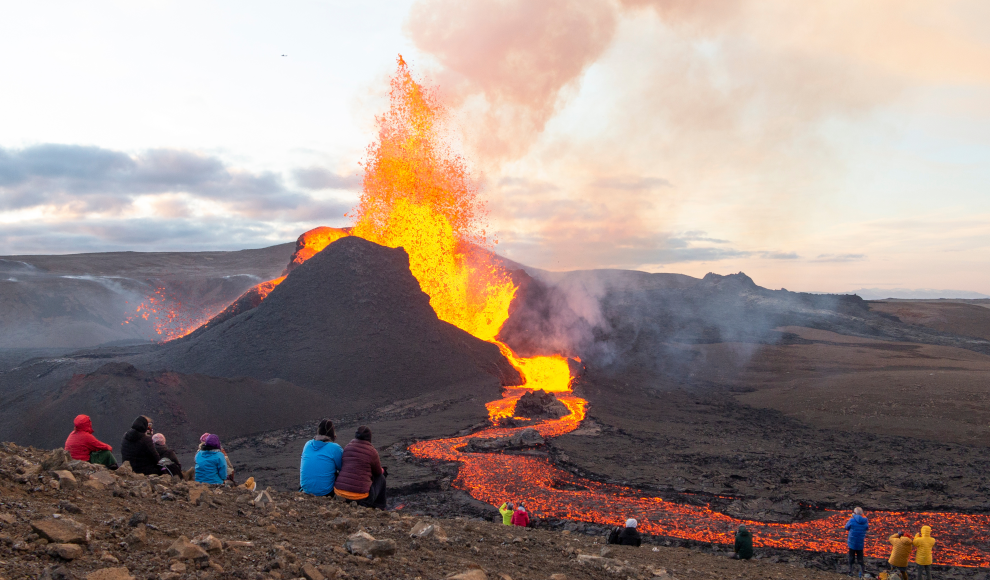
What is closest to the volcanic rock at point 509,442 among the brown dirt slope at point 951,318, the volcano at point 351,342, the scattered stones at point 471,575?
the volcano at point 351,342

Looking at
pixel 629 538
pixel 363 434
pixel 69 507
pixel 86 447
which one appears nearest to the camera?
pixel 69 507

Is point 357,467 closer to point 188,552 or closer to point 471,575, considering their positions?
point 471,575

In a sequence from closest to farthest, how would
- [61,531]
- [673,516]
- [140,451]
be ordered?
[61,531] → [140,451] → [673,516]

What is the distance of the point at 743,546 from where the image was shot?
1151cm

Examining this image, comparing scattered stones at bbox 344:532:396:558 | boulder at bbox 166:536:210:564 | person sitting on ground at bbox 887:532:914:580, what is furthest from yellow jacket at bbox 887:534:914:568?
boulder at bbox 166:536:210:564

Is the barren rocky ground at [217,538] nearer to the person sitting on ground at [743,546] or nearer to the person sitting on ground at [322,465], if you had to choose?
the person sitting on ground at [322,465]

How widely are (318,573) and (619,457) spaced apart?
18959 mm

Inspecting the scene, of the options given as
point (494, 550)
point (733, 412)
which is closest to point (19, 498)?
point (494, 550)

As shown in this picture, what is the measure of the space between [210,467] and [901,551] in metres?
12.3

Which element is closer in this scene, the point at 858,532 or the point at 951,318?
the point at 858,532

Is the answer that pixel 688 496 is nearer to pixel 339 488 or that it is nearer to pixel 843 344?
pixel 339 488

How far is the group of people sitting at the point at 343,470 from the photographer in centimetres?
765

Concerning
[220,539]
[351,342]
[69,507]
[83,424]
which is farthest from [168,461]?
[351,342]

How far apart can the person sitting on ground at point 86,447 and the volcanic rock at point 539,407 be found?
21.7 m
